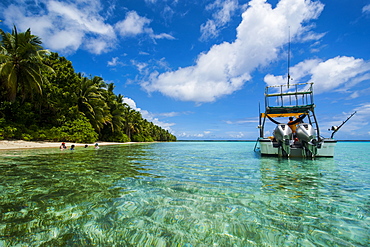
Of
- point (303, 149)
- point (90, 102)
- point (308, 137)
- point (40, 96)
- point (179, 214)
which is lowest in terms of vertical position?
point (179, 214)

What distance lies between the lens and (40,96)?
2552 centimetres

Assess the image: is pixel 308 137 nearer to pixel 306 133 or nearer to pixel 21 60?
pixel 306 133

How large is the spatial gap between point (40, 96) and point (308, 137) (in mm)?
32081

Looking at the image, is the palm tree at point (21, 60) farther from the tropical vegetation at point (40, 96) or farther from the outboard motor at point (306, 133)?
the outboard motor at point (306, 133)

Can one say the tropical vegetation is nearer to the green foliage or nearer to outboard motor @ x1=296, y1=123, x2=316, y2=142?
the green foliage

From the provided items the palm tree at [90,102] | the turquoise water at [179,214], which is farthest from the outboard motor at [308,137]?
the palm tree at [90,102]

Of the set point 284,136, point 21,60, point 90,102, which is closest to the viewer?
point 284,136

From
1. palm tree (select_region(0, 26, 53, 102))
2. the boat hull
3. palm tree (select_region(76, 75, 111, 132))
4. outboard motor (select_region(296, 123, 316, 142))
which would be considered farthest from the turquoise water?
palm tree (select_region(76, 75, 111, 132))

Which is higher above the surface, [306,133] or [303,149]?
[306,133]

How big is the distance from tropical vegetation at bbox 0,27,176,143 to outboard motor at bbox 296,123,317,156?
28422 mm

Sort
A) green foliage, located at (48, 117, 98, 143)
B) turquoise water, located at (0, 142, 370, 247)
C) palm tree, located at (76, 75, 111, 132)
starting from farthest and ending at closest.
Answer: palm tree, located at (76, 75, 111, 132) < green foliage, located at (48, 117, 98, 143) < turquoise water, located at (0, 142, 370, 247)

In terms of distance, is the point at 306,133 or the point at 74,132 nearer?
the point at 306,133

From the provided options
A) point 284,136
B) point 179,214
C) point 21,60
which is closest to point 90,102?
point 21,60

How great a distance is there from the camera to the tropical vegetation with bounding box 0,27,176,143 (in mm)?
21656
